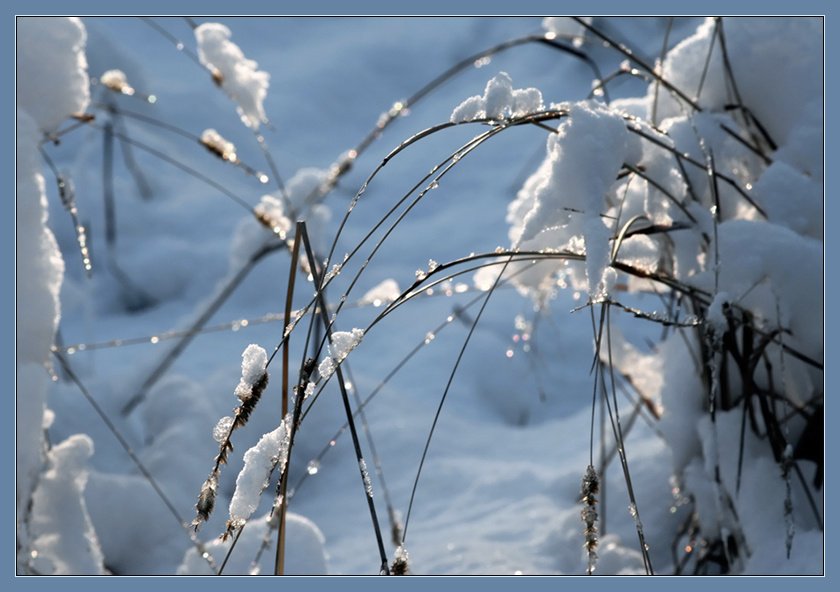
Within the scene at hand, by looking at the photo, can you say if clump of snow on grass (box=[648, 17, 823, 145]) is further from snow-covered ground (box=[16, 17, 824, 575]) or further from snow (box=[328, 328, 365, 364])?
snow (box=[328, 328, 365, 364])

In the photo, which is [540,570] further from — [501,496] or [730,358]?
[730,358]

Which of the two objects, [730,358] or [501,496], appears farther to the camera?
[501,496]

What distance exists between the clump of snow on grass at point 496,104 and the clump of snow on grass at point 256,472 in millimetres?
277

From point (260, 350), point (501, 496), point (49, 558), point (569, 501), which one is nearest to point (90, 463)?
point (49, 558)

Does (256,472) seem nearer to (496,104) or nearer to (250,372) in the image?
(250,372)

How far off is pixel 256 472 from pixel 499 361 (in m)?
1.17

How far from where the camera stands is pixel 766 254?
0.77 metres

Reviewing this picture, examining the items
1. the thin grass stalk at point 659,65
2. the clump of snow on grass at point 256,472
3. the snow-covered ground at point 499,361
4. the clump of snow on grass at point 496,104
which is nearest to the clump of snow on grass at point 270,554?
the snow-covered ground at point 499,361

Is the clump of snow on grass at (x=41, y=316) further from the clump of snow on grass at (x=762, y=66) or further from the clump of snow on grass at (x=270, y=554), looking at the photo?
the clump of snow on grass at (x=762, y=66)

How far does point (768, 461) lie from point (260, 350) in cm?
63

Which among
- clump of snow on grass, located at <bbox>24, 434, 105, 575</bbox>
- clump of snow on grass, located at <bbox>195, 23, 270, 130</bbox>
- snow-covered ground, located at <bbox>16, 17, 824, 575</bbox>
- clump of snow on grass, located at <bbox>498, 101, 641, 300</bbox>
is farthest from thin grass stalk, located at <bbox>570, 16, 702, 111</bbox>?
clump of snow on grass, located at <bbox>24, 434, 105, 575</bbox>

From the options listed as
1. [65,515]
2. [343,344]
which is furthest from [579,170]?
[65,515]

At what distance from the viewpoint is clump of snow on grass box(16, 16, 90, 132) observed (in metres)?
0.87

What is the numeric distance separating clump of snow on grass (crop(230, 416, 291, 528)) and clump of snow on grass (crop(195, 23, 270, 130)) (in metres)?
0.60
